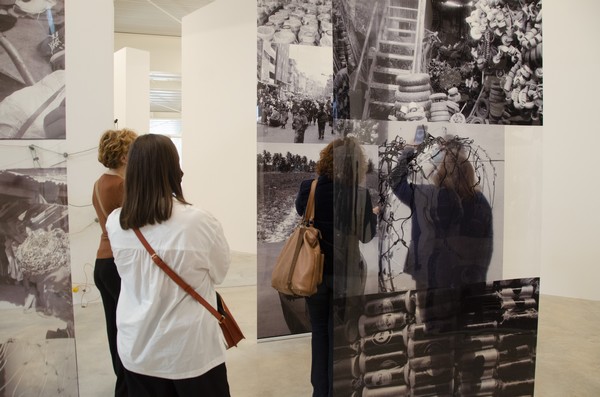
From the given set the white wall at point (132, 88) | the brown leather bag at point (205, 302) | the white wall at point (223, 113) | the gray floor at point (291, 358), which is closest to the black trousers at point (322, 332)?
the gray floor at point (291, 358)

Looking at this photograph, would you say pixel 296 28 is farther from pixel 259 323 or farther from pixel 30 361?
pixel 30 361

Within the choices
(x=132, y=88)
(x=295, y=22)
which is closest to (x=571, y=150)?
(x=295, y=22)

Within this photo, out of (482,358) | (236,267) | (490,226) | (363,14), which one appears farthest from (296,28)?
(236,267)

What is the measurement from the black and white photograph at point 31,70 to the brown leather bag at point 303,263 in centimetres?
142

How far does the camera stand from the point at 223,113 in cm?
784

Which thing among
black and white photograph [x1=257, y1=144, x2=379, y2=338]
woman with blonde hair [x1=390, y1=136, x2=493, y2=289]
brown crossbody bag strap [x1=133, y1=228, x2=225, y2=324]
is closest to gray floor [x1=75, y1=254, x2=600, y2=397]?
black and white photograph [x1=257, y1=144, x2=379, y2=338]

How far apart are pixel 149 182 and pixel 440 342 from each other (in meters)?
1.42

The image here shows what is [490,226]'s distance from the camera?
2.38 meters

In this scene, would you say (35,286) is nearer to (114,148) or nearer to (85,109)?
(114,148)

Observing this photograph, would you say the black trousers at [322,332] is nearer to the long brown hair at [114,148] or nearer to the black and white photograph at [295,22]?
the long brown hair at [114,148]

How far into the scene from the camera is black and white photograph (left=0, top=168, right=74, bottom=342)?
A: 2520 mm

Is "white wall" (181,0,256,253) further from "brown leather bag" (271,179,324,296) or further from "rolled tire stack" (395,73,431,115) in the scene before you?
"rolled tire stack" (395,73,431,115)

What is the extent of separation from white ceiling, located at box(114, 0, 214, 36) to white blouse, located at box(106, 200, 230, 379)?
33.0ft

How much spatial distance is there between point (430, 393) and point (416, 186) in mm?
906
